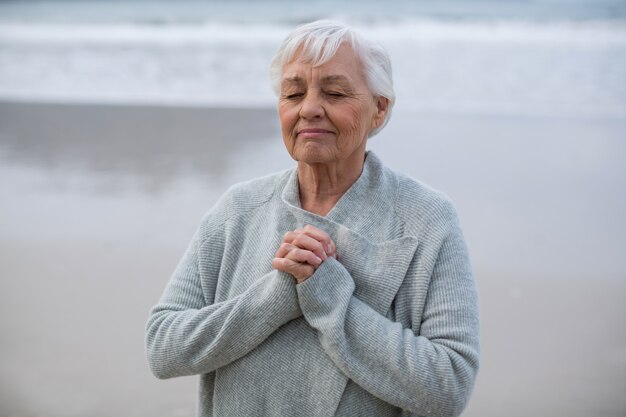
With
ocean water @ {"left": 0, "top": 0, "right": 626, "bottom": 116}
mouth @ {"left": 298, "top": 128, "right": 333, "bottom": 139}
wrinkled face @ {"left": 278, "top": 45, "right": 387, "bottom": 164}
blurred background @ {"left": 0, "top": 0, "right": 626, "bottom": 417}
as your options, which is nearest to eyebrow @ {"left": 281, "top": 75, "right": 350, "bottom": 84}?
wrinkled face @ {"left": 278, "top": 45, "right": 387, "bottom": 164}

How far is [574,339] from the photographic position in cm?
403

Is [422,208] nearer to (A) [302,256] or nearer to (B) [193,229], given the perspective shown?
(A) [302,256]

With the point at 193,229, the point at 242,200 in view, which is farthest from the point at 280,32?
the point at 242,200

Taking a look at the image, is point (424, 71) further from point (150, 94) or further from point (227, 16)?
point (227, 16)

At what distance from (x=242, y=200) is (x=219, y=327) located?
0.37m

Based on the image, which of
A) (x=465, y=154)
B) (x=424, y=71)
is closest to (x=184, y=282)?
(x=465, y=154)

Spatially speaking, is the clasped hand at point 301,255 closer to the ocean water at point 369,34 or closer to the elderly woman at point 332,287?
the elderly woman at point 332,287

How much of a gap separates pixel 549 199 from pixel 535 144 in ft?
5.60

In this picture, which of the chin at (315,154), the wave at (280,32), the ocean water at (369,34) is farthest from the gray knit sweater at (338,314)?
the wave at (280,32)

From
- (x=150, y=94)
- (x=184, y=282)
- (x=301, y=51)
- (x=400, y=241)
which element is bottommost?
(x=150, y=94)

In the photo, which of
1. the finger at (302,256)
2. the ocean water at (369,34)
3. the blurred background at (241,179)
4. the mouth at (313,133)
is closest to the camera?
the finger at (302,256)

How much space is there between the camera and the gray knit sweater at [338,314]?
5.23ft

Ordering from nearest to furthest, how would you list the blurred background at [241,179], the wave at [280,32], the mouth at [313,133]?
the mouth at [313,133] → the blurred background at [241,179] → the wave at [280,32]

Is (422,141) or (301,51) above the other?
(301,51)
